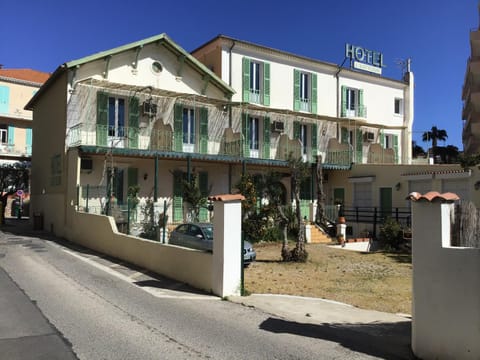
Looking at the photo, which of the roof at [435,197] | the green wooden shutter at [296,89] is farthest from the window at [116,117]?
the roof at [435,197]

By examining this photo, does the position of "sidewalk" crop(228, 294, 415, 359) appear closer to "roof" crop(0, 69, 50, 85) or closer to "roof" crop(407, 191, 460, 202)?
"roof" crop(407, 191, 460, 202)

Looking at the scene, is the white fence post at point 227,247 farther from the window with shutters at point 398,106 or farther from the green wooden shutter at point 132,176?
the window with shutters at point 398,106

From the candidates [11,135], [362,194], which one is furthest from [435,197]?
[11,135]

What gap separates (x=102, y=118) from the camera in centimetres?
1908

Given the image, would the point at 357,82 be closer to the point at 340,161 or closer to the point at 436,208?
the point at 340,161

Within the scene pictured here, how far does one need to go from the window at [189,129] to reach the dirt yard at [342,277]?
7.08 m

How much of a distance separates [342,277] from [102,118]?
41.7ft

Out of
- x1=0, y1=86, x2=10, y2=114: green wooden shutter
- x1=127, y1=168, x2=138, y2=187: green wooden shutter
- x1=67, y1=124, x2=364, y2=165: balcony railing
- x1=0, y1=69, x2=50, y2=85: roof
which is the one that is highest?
x1=0, y1=69, x2=50, y2=85: roof

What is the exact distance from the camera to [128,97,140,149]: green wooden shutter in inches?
775

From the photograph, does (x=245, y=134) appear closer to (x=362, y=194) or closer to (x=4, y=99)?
(x=362, y=194)

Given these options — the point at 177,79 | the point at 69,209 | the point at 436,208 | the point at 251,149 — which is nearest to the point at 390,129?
the point at 251,149

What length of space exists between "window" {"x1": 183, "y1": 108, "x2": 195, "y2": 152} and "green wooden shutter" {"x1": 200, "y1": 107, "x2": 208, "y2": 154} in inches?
17.8

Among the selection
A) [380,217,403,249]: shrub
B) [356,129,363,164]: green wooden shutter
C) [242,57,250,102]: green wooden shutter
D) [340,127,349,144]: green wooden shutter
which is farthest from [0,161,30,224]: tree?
[380,217,403,249]: shrub

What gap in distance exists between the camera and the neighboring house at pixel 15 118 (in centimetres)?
3675
